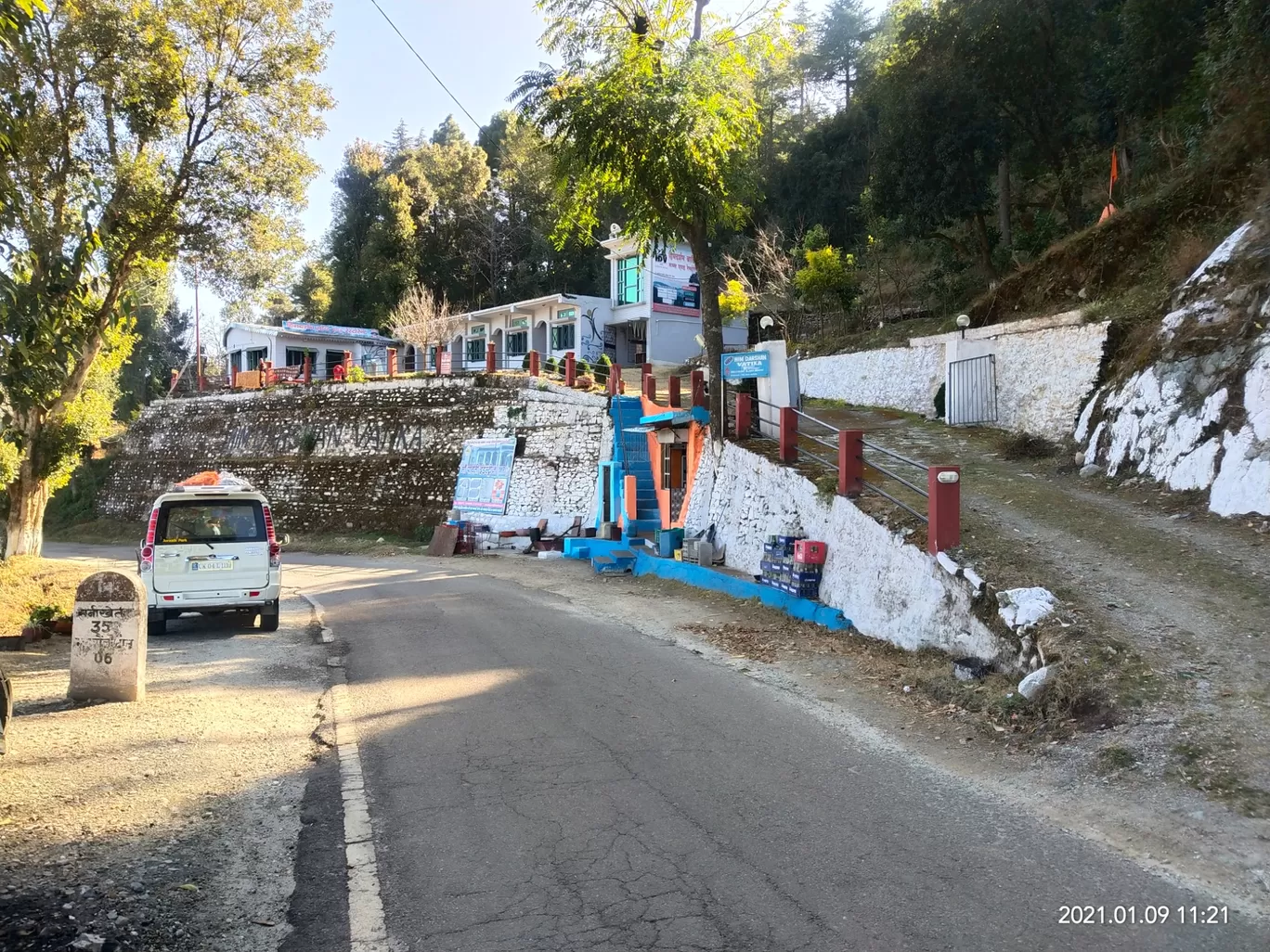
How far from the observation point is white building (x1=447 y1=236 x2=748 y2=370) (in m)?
36.7

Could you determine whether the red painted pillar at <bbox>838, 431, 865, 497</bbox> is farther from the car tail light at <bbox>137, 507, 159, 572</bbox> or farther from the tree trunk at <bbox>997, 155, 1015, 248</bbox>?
the tree trunk at <bbox>997, 155, 1015, 248</bbox>

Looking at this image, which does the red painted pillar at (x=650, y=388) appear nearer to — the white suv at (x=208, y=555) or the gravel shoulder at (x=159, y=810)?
the white suv at (x=208, y=555)

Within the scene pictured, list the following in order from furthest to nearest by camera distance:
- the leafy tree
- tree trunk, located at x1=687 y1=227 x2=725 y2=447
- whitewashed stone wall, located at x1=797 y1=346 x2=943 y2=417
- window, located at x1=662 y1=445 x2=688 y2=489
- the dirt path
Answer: the leafy tree, whitewashed stone wall, located at x1=797 y1=346 x2=943 y2=417, window, located at x1=662 y1=445 x2=688 y2=489, tree trunk, located at x1=687 y1=227 x2=725 y2=447, the dirt path

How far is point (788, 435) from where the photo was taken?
13531mm

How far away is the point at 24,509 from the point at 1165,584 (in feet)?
67.6

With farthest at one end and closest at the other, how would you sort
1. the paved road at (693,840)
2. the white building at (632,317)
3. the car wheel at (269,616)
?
the white building at (632,317), the car wheel at (269,616), the paved road at (693,840)

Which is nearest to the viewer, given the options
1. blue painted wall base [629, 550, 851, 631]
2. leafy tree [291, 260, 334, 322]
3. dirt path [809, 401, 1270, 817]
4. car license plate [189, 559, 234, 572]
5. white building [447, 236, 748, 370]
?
dirt path [809, 401, 1270, 817]

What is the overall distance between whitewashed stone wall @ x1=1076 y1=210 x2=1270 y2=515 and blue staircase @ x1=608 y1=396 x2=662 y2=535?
996cm

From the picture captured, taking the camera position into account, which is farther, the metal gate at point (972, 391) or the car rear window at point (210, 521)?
the metal gate at point (972, 391)

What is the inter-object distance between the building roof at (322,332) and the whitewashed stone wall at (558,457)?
76.6 ft

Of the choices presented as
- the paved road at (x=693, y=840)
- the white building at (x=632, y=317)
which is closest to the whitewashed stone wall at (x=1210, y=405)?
the paved road at (x=693, y=840)


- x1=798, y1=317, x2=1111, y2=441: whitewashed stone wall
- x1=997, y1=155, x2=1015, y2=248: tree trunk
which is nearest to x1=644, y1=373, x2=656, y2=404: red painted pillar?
x1=798, y1=317, x2=1111, y2=441: whitewashed stone wall
